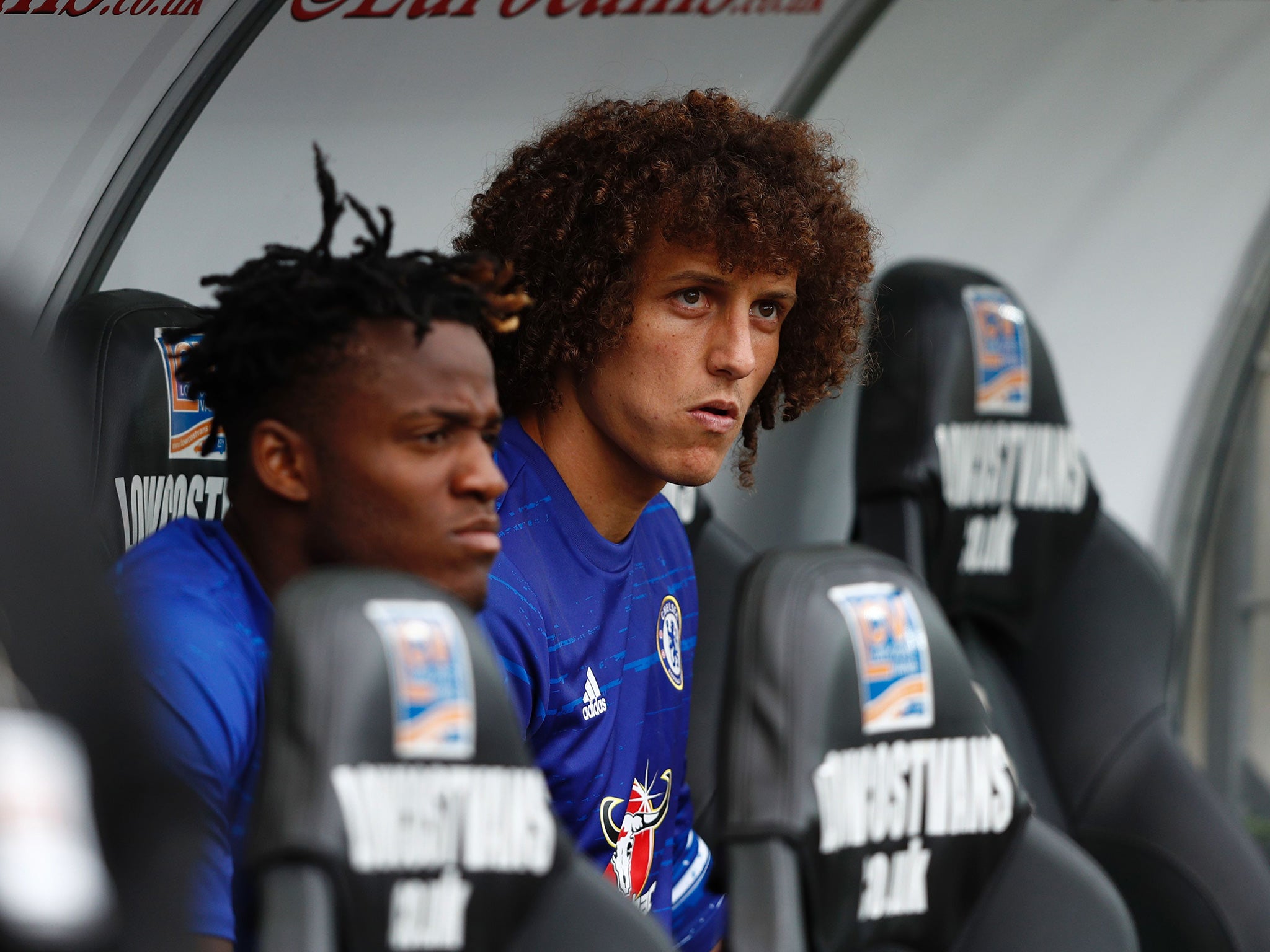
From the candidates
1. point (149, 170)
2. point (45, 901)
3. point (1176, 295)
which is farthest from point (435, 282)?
point (1176, 295)

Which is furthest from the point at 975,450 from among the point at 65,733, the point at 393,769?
the point at 65,733

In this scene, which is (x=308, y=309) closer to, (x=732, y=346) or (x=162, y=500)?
(x=732, y=346)

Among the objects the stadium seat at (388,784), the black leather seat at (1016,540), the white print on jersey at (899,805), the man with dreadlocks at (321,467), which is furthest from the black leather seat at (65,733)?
the black leather seat at (1016,540)

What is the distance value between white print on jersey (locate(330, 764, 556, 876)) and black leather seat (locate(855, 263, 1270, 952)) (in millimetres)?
1271

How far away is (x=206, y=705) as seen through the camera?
910 millimetres

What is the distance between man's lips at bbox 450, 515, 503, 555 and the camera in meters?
1.01

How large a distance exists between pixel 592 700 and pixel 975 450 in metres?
0.90

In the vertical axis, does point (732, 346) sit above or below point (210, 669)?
above

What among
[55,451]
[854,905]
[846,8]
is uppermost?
[846,8]

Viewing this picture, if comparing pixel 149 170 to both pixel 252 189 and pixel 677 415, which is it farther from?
Answer: pixel 677 415

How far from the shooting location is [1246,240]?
271 centimetres

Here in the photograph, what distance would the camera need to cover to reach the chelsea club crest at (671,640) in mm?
1438

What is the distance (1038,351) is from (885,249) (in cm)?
39

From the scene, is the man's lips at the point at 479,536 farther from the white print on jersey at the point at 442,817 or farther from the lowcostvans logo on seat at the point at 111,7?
the lowcostvans logo on seat at the point at 111,7
